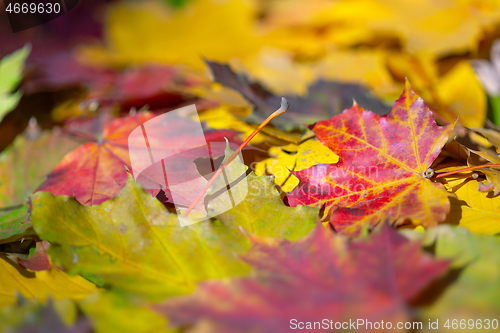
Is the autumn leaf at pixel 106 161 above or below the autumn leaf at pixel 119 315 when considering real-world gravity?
below

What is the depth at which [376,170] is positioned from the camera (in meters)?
0.47

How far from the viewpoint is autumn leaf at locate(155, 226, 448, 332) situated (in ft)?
0.87

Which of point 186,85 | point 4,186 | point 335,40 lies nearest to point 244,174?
point 4,186

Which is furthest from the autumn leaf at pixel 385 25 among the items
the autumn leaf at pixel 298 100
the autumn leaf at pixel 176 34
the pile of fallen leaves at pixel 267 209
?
the autumn leaf at pixel 298 100

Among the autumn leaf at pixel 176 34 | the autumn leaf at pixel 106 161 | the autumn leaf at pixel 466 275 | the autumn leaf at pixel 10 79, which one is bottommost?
the autumn leaf at pixel 176 34

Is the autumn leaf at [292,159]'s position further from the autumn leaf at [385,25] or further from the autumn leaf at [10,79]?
the autumn leaf at [385,25]

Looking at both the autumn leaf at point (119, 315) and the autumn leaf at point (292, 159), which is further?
the autumn leaf at point (292, 159)

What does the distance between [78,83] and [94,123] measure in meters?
0.43

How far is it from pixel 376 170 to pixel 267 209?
0.56 feet

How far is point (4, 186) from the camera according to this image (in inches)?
21.8

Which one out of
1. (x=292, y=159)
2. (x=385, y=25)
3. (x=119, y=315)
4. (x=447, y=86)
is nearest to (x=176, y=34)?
(x=385, y=25)

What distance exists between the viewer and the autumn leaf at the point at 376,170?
41 centimetres

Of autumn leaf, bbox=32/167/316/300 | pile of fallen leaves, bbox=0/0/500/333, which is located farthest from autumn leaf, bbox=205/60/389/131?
autumn leaf, bbox=32/167/316/300

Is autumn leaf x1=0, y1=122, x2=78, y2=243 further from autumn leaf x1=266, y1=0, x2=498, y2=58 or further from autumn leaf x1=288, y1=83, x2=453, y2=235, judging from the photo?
autumn leaf x1=266, y1=0, x2=498, y2=58
